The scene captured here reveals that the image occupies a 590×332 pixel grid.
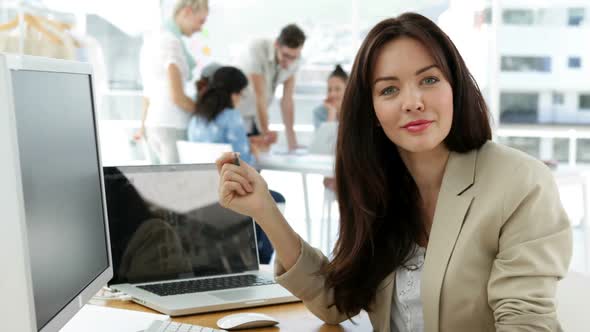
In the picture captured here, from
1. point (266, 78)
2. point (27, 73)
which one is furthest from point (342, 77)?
point (27, 73)

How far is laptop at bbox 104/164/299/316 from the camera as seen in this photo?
166 centimetres

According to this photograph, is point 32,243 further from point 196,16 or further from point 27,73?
point 196,16

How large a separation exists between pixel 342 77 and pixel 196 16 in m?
1.03

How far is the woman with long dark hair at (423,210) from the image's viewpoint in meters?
1.32

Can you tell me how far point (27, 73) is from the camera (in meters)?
0.95

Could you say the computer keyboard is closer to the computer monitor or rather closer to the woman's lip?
the computer monitor

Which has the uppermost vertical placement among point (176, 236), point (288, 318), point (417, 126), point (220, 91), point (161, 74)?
point (161, 74)

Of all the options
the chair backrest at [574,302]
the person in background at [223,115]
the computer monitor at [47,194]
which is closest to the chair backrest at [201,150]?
the person in background at [223,115]

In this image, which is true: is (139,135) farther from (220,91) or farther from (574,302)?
(574,302)

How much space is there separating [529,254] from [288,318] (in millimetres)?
494

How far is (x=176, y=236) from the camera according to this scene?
169 cm

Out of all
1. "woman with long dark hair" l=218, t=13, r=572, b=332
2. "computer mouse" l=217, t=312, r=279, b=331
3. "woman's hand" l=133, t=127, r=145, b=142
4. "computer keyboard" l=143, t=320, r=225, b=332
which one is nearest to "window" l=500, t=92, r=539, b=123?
"woman's hand" l=133, t=127, r=145, b=142

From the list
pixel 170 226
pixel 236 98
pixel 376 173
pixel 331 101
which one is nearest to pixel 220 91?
pixel 236 98

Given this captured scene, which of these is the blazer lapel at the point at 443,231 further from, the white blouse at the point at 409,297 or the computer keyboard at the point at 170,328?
the computer keyboard at the point at 170,328
